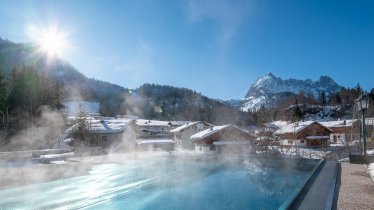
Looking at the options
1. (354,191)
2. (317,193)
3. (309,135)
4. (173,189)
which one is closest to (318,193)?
(317,193)

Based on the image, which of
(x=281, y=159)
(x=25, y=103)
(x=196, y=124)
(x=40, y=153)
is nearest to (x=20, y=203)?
(x=40, y=153)

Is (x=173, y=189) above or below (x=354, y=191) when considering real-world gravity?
below

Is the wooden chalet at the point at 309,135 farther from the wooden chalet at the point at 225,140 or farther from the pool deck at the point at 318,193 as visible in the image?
the pool deck at the point at 318,193

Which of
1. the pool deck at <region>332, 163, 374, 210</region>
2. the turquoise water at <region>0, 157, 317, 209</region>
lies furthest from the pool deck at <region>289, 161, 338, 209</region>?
the turquoise water at <region>0, 157, 317, 209</region>

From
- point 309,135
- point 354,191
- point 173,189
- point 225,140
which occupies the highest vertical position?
point 309,135

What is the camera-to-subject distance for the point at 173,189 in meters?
11.6

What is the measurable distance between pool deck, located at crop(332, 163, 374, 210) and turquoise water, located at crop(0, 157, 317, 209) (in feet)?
4.59

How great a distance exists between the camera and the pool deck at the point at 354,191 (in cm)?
582

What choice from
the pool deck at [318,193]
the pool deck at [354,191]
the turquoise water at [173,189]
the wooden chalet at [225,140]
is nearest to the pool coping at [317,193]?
the pool deck at [318,193]

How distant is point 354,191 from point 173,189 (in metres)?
6.95

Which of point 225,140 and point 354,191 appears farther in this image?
point 225,140

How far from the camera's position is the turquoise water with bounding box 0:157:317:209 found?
31.0ft

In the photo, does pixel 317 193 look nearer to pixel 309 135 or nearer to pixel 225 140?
pixel 225 140

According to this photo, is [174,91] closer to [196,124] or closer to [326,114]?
[326,114]
